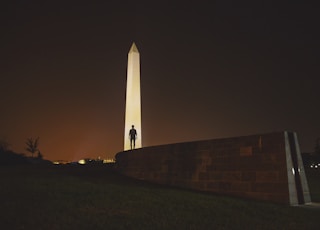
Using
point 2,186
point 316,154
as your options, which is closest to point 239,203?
point 2,186

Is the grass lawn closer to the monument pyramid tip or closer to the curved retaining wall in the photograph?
the curved retaining wall

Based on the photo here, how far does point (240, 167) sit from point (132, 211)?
4.52 m

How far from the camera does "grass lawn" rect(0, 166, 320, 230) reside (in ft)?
23.9

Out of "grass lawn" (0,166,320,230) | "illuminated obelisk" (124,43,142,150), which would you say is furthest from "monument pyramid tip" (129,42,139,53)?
"grass lawn" (0,166,320,230)

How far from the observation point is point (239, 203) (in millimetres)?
9945

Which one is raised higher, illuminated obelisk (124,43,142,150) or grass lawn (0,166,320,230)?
illuminated obelisk (124,43,142,150)

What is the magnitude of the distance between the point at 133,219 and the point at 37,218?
1747 millimetres

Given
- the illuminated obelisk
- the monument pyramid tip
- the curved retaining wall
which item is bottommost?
the curved retaining wall

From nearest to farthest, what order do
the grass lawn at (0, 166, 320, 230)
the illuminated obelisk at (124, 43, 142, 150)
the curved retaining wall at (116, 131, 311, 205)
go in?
1. the grass lawn at (0, 166, 320, 230)
2. the curved retaining wall at (116, 131, 311, 205)
3. the illuminated obelisk at (124, 43, 142, 150)

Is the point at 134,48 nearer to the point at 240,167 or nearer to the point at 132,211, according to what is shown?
the point at 240,167

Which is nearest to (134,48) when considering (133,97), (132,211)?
(133,97)

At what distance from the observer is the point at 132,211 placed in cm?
833

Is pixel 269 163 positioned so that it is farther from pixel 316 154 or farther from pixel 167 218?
pixel 316 154

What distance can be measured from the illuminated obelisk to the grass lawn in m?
19.0
